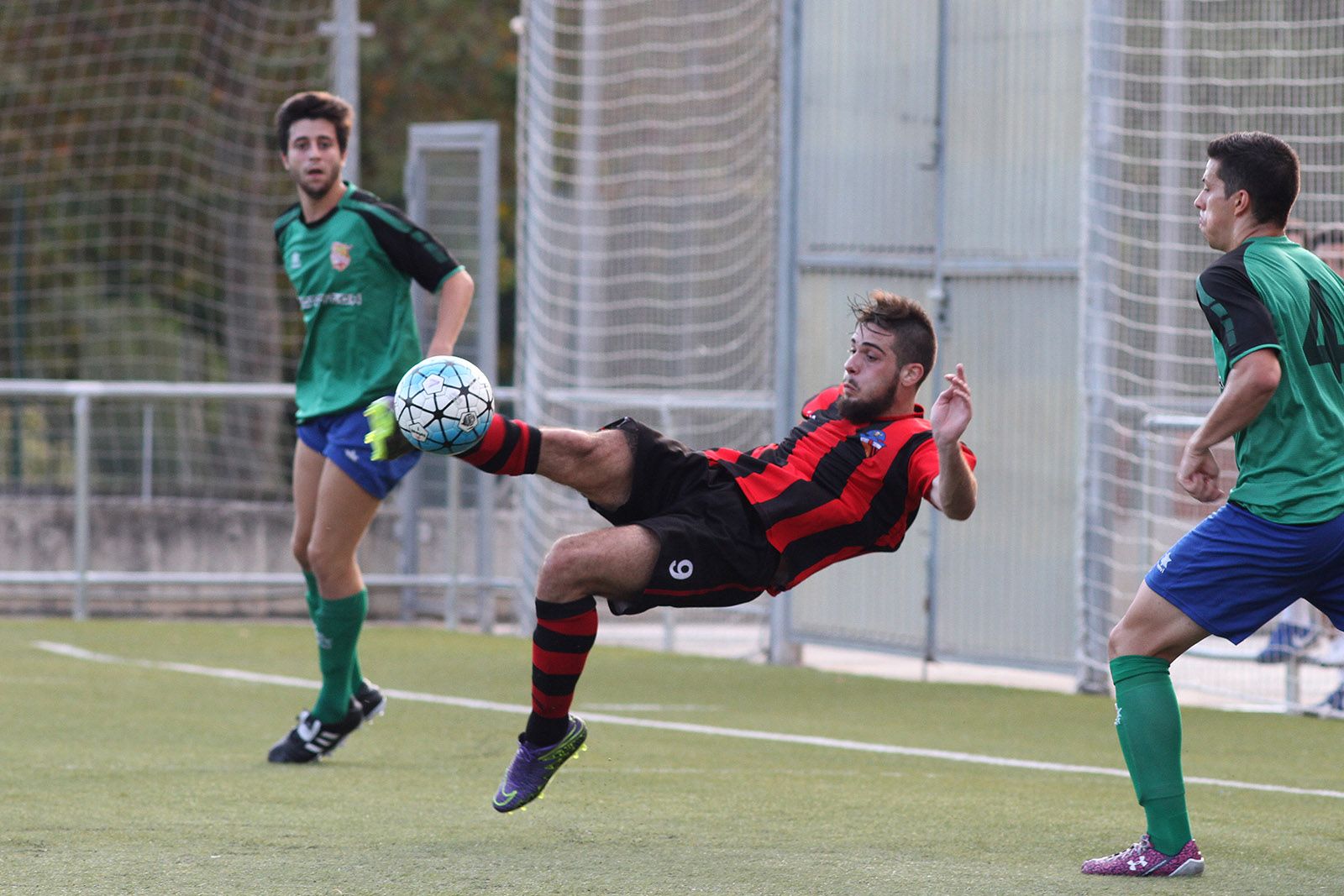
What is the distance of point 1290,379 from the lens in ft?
16.5

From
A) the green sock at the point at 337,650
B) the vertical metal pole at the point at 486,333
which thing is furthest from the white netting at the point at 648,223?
the green sock at the point at 337,650

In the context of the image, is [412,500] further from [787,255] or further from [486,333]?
[787,255]

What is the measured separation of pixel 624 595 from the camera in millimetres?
5445

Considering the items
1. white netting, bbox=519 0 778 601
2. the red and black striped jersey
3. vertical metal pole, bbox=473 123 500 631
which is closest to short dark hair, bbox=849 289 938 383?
the red and black striped jersey

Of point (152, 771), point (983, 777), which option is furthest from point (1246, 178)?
point (152, 771)

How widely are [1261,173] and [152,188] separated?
1626 cm

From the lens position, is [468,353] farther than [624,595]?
Yes

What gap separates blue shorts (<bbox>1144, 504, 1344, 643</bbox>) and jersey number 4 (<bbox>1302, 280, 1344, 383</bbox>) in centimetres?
40

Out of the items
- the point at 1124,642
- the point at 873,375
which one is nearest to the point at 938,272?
the point at 873,375

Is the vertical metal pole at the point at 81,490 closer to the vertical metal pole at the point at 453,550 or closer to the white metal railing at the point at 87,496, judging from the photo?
the white metal railing at the point at 87,496

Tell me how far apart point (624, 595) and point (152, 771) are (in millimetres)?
2413

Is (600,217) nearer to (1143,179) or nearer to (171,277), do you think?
(1143,179)

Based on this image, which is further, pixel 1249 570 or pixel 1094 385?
pixel 1094 385

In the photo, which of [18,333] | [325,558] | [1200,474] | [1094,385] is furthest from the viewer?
[18,333]
